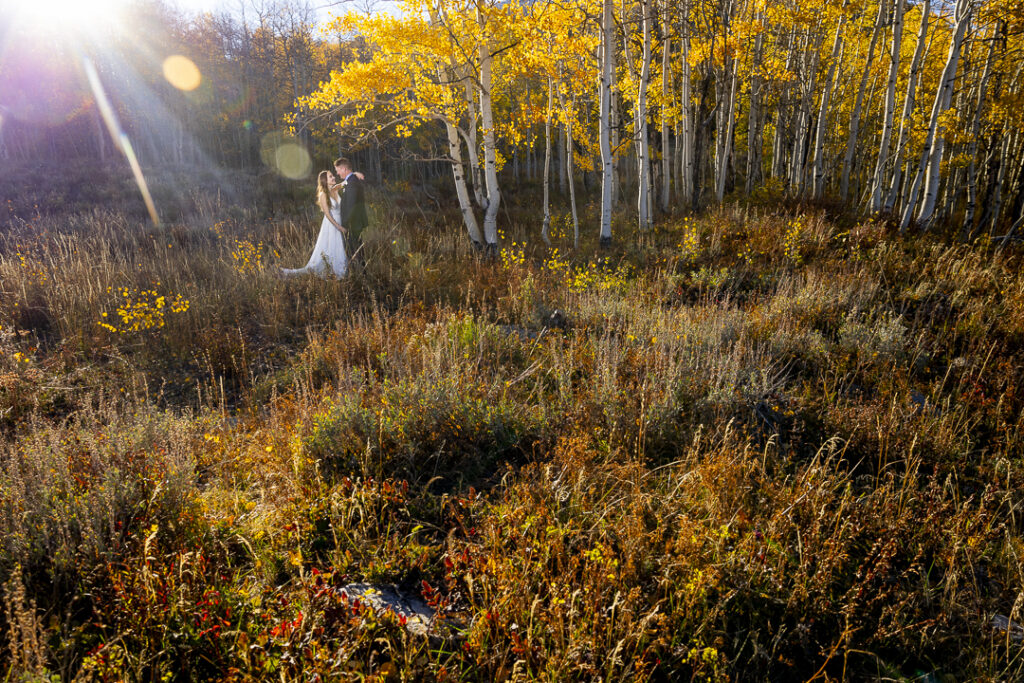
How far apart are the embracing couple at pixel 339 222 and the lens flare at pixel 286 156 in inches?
735

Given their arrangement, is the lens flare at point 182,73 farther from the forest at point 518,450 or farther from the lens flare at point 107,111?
the forest at point 518,450

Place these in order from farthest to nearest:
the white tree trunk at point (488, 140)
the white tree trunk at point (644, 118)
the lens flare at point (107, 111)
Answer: the lens flare at point (107, 111), the white tree trunk at point (644, 118), the white tree trunk at point (488, 140)

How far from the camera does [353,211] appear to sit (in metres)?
7.59

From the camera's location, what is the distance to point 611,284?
22.5 ft

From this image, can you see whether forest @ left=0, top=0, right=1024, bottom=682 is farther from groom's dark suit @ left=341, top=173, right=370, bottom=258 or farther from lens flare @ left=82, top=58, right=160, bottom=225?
lens flare @ left=82, top=58, right=160, bottom=225

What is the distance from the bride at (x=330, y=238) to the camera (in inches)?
299

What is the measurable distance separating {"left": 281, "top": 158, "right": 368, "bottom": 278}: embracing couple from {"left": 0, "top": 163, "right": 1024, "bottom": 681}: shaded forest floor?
1791 millimetres

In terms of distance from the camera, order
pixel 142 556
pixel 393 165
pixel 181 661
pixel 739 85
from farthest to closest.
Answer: pixel 393 165, pixel 739 85, pixel 142 556, pixel 181 661

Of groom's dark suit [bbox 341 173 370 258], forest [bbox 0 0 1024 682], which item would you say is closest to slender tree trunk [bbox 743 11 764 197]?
forest [bbox 0 0 1024 682]

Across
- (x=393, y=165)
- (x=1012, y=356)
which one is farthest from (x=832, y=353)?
(x=393, y=165)

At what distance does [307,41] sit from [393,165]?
1032 centimetres

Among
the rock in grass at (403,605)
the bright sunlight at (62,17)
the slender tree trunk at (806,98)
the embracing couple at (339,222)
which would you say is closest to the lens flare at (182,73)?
the bright sunlight at (62,17)

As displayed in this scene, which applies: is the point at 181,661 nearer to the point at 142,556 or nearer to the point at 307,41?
the point at 142,556

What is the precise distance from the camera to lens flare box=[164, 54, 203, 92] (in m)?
33.4
